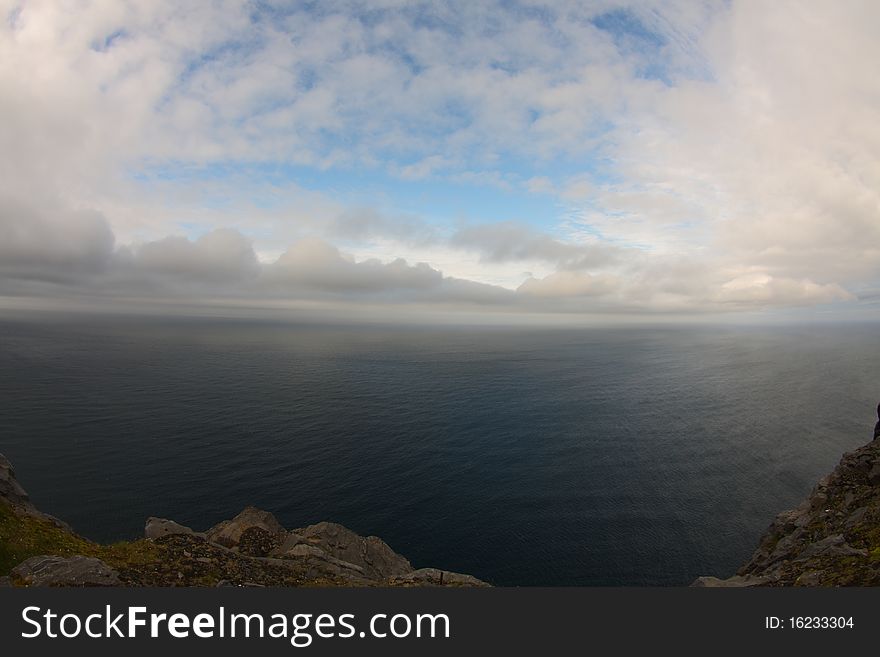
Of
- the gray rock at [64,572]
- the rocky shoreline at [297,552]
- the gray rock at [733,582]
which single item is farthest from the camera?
the gray rock at [733,582]

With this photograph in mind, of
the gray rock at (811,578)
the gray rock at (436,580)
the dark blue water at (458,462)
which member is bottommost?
the dark blue water at (458,462)

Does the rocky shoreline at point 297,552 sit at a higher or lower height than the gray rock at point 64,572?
lower

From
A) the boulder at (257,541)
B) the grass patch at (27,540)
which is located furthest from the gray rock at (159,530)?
the boulder at (257,541)

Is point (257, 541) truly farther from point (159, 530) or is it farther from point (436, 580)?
point (436, 580)

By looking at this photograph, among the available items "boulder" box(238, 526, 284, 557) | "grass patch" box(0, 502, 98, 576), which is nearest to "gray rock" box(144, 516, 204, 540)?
"grass patch" box(0, 502, 98, 576)

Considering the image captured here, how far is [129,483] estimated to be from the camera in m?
70.2

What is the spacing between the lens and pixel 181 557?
2786 centimetres

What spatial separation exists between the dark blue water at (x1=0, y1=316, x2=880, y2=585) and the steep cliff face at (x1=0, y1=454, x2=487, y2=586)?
22.2m

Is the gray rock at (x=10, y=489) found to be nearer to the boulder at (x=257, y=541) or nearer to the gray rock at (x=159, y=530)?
the gray rock at (x=159, y=530)

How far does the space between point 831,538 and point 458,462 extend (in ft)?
208

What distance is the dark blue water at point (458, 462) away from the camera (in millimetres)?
59344

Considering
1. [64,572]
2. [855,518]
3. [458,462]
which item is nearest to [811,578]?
[855,518]

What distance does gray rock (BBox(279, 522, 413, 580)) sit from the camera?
1640 inches

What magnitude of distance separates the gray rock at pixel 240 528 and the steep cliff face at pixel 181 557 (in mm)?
100
